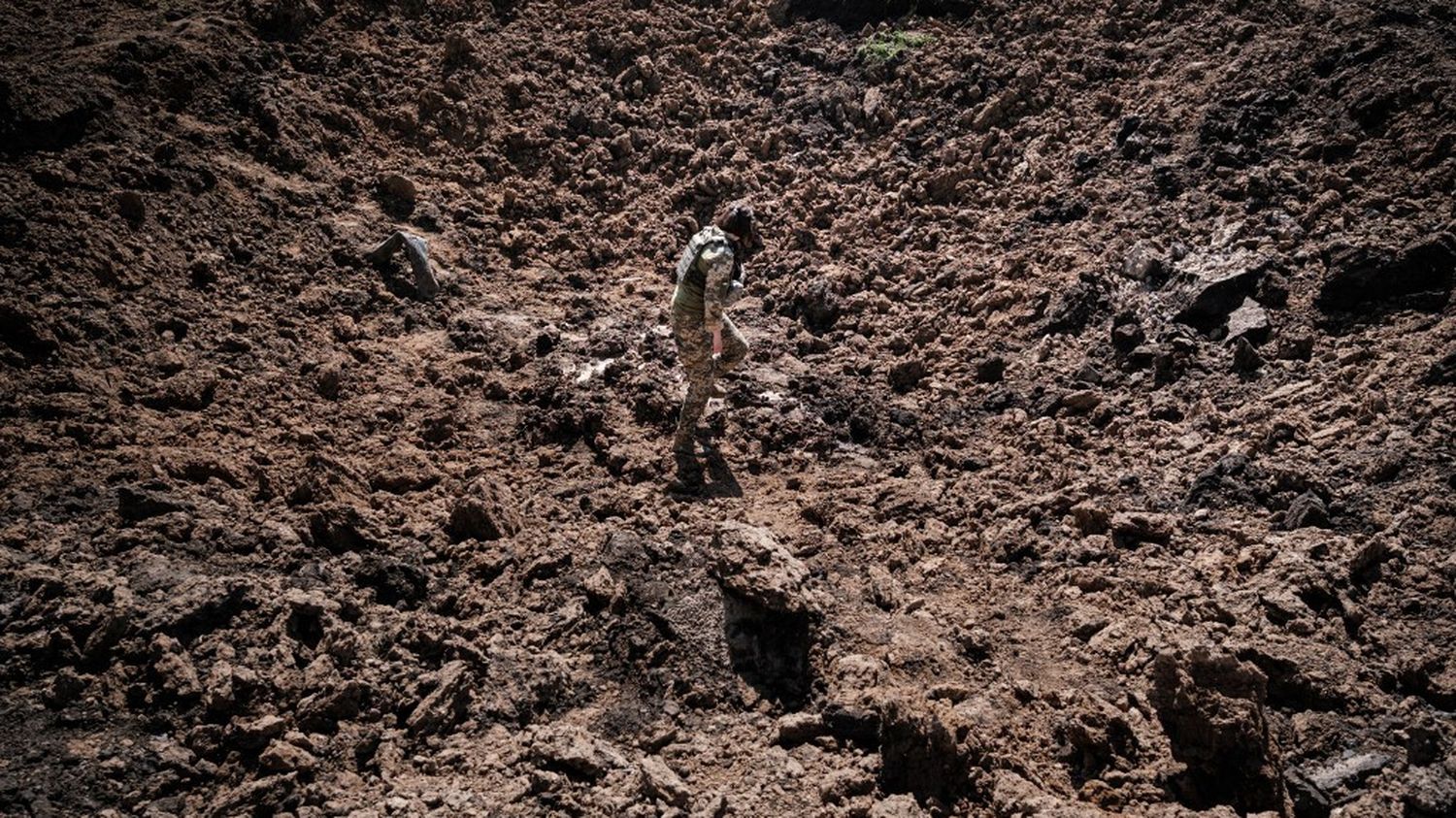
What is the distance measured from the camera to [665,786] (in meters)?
3.62

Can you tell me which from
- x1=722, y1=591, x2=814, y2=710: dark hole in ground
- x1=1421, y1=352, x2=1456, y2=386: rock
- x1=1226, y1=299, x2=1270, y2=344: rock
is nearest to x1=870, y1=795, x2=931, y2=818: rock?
x1=722, y1=591, x2=814, y2=710: dark hole in ground

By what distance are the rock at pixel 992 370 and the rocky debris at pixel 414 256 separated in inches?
153

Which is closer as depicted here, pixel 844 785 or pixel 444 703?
pixel 844 785

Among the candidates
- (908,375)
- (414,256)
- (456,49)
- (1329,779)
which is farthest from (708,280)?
(456,49)

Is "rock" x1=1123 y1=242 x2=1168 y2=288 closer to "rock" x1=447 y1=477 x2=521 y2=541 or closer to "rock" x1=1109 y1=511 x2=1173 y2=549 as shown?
"rock" x1=1109 y1=511 x2=1173 y2=549

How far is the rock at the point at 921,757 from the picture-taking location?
364cm

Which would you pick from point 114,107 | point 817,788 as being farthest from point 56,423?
point 817,788

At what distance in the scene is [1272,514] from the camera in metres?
4.70

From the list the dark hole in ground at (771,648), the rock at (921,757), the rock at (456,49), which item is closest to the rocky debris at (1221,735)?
the rock at (921,757)

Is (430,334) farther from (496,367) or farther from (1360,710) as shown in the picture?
(1360,710)

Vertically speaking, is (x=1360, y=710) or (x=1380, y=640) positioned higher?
(x=1380, y=640)

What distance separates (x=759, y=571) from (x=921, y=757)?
115 centimetres

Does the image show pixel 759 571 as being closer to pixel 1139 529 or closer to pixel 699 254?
pixel 1139 529

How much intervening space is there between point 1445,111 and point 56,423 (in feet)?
26.7
